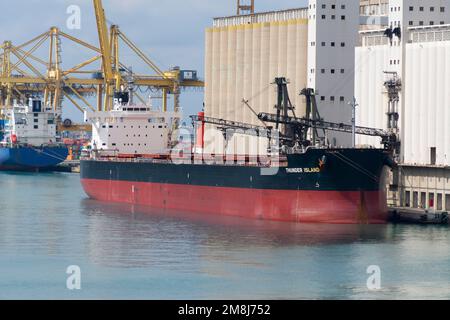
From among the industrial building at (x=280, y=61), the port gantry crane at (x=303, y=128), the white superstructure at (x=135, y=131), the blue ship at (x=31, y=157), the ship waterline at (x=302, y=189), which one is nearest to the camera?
the ship waterline at (x=302, y=189)

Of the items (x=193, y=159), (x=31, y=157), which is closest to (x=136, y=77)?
(x=31, y=157)

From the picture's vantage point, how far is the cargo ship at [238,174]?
182 feet

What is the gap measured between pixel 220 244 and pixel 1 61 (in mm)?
81263

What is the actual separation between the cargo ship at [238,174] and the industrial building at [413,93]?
1.36 meters

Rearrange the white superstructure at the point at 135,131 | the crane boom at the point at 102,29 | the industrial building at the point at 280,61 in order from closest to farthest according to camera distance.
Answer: the industrial building at the point at 280,61 → the white superstructure at the point at 135,131 → the crane boom at the point at 102,29

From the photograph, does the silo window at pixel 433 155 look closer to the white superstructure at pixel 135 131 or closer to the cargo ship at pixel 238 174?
the cargo ship at pixel 238 174

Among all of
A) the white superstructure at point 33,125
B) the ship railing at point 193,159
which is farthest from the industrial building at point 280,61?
the white superstructure at point 33,125

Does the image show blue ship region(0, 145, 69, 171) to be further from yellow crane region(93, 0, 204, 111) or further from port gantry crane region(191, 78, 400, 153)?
port gantry crane region(191, 78, 400, 153)

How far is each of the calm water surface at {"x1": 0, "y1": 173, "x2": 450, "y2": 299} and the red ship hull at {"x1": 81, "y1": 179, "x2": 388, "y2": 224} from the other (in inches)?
43.0

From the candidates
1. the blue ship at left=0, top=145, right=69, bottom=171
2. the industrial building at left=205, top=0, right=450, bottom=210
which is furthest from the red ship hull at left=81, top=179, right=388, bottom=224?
the blue ship at left=0, top=145, right=69, bottom=171

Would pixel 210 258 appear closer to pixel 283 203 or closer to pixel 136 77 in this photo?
pixel 283 203

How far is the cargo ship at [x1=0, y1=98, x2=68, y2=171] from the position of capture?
110 m
